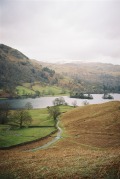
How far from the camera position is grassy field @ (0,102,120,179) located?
21.4m

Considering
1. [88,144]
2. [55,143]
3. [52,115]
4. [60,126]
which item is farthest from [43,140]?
[52,115]

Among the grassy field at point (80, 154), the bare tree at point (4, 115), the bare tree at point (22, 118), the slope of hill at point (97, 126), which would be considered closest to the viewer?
the grassy field at point (80, 154)

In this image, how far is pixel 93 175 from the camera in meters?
19.3

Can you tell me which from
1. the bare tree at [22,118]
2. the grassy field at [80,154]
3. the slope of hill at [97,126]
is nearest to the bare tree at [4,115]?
the bare tree at [22,118]

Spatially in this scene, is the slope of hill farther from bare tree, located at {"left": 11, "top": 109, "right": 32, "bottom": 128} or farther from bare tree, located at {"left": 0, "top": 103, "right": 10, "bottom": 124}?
bare tree, located at {"left": 0, "top": 103, "right": 10, "bottom": 124}

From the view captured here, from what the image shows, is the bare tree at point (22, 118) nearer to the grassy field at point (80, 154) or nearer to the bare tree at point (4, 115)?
the bare tree at point (4, 115)

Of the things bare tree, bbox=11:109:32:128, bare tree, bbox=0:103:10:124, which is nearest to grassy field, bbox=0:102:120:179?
bare tree, bbox=11:109:32:128

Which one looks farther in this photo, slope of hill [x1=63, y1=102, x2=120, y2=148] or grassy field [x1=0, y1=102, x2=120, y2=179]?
slope of hill [x1=63, y1=102, x2=120, y2=148]

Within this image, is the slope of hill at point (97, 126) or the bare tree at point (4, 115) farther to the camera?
the bare tree at point (4, 115)

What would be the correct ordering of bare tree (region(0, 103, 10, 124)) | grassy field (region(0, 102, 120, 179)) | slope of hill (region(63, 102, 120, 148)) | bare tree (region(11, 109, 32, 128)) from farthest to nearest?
1. bare tree (region(0, 103, 10, 124))
2. bare tree (region(11, 109, 32, 128))
3. slope of hill (region(63, 102, 120, 148))
4. grassy field (region(0, 102, 120, 179))

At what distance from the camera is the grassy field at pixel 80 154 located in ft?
70.2

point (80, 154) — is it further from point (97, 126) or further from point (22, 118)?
point (22, 118)

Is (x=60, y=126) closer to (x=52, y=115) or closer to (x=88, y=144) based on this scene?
(x=52, y=115)

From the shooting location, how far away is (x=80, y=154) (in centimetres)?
3772
